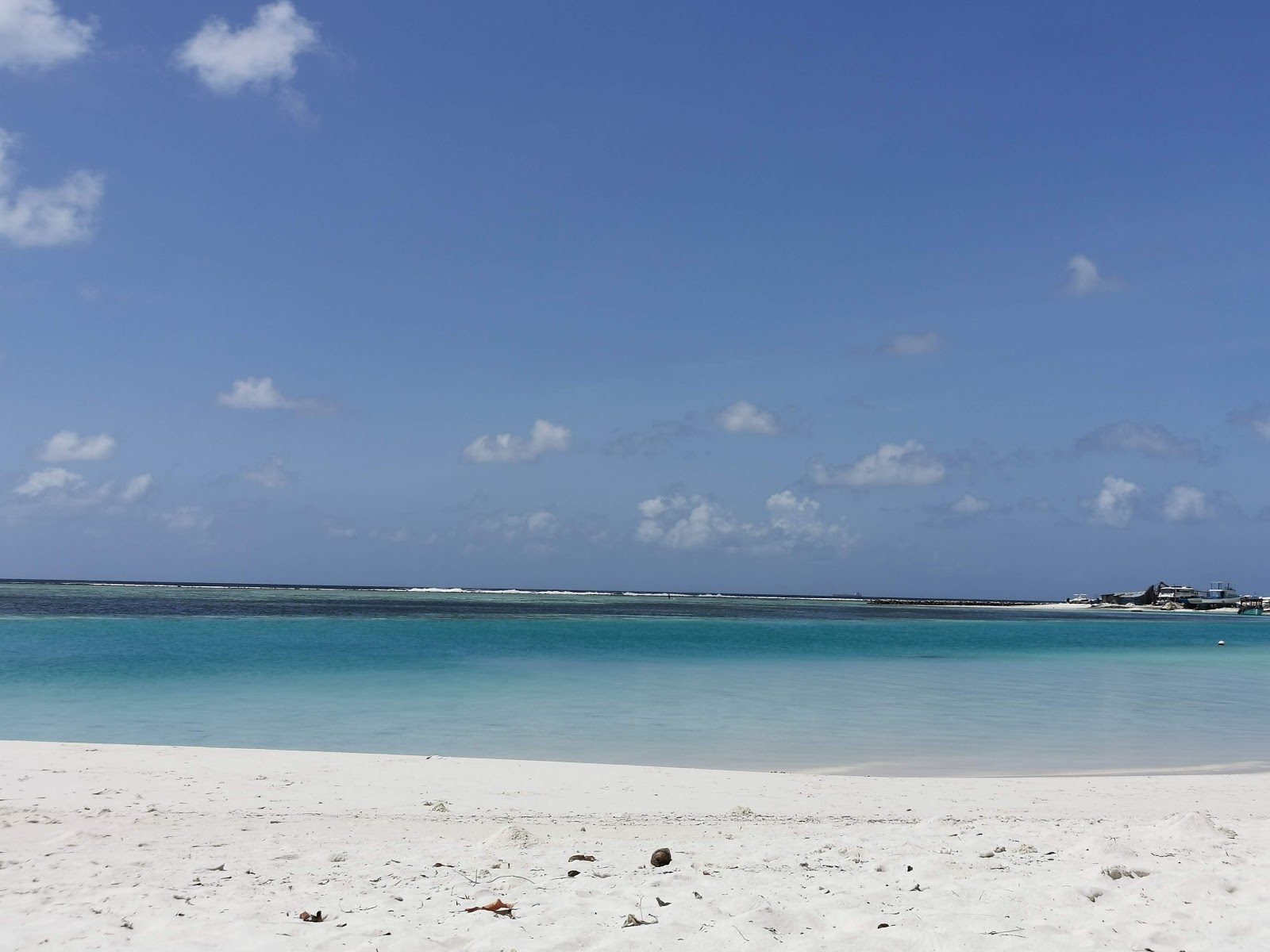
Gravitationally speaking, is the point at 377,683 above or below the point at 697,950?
below

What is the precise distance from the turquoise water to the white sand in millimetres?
2710

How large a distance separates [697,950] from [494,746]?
859 cm

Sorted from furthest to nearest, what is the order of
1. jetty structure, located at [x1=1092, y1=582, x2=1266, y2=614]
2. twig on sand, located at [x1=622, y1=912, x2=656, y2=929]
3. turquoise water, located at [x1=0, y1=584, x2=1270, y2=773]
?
jetty structure, located at [x1=1092, y1=582, x2=1266, y2=614] → turquoise water, located at [x1=0, y1=584, x2=1270, y2=773] → twig on sand, located at [x1=622, y1=912, x2=656, y2=929]

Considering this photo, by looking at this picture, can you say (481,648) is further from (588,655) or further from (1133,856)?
(1133,856)

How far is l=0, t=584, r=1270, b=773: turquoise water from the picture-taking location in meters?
12.6

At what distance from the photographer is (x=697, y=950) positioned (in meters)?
4.23

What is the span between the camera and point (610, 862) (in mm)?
5957

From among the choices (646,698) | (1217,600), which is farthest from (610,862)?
(1217,600)

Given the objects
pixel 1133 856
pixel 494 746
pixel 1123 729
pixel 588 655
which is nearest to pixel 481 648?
pixel 588 655

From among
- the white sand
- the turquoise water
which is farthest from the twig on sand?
the turquoise water

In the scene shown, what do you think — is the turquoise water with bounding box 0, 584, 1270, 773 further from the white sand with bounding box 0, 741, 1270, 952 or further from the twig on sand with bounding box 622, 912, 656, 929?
the twig on sand with bounding box 622, 912, 656, 929

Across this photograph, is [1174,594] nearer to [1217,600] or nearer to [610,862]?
[1217,600]

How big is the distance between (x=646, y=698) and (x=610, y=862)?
12.1m

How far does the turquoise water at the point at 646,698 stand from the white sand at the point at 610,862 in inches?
107
